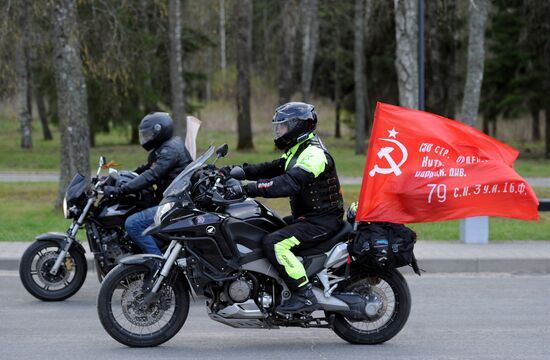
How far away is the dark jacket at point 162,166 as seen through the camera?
9.02 metres

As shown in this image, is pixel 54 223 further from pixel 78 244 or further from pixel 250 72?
pixel 250 72

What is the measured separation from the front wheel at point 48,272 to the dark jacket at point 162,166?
100cm

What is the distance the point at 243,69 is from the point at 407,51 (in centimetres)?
1806

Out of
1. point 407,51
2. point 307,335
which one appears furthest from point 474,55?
point 307,335

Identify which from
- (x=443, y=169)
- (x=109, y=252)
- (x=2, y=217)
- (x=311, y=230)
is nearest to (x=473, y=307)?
(x=443, y=169)

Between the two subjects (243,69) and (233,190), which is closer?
(233,190)

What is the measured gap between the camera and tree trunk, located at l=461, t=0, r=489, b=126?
19.3m

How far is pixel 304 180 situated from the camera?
7098 millimetres

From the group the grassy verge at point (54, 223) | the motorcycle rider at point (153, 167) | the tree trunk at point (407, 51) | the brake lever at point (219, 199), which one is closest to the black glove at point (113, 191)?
the motorcycle rider at point (153, 167)

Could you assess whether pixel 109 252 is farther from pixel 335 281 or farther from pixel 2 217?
pixel 2 217

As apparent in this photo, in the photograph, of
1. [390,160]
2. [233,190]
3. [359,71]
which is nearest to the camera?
[233,190]

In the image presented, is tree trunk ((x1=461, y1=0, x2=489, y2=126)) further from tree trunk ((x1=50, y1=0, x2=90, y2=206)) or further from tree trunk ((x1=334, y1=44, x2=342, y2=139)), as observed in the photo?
tree trunk ((x1=334, y1=44, x2=342, y2=139))

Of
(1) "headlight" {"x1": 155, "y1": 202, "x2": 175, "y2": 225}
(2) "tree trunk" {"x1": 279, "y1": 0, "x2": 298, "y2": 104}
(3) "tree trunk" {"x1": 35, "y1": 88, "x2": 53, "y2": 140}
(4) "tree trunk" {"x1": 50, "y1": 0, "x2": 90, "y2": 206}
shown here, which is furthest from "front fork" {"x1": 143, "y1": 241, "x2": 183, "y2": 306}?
(3) "tree trunk" {"x1": 35, "y1": 88, "x2": 53, "y2": 140}

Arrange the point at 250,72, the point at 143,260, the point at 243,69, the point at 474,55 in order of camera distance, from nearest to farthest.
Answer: the point at 143,260, the point at 474,55, the point at 243,69, the point at 250,72
